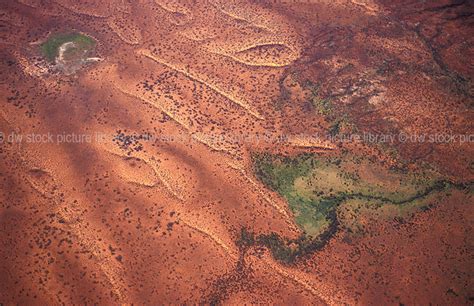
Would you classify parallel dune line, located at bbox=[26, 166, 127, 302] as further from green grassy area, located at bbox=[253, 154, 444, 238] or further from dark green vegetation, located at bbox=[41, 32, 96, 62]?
dark green vegetation, located at bbox=[41, 32, 96, 62]

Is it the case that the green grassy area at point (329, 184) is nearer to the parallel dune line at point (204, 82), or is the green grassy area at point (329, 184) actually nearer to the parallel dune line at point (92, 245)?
the parallel dune line at point (204, 82)

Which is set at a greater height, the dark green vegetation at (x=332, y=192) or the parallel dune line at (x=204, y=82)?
the parallel dune line at (x=204, y=82)

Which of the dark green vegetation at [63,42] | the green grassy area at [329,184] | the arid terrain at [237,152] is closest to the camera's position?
the arid terrain at [237,152]

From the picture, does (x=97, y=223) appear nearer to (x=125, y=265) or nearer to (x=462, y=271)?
(x=125, y=265)

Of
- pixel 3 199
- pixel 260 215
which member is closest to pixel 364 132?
pixel 260 215

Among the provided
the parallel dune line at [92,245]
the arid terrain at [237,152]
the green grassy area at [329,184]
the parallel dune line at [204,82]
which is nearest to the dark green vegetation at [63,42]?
the arid terrain at [237,152]

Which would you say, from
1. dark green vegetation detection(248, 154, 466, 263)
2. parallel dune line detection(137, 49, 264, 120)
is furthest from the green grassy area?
parallel dune line detection(137, 49, 264, 120)
